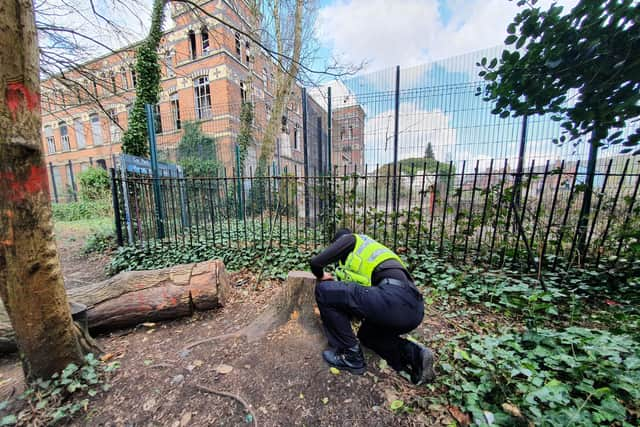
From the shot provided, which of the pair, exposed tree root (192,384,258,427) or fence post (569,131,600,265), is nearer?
exposed tree root (192,384,258,427)

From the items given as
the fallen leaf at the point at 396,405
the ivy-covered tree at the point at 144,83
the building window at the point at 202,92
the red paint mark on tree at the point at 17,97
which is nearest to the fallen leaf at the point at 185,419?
the fallen leaf at the point at 396,405

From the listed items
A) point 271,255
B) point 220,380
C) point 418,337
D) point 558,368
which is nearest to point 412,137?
point 271,255

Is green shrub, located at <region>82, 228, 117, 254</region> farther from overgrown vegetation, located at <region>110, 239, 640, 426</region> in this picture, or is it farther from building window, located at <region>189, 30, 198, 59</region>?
building window, located at <region>189, 30, 198, 59</region>

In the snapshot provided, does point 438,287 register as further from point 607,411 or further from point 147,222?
point 147,222

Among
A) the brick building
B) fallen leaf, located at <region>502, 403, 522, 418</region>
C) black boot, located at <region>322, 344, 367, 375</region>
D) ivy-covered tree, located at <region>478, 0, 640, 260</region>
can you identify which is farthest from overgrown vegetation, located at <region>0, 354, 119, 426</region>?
the brick building

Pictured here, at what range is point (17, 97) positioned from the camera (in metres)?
1.52

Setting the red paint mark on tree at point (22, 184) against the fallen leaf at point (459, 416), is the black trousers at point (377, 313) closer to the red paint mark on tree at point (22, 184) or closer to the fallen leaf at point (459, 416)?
the fallen leaf at point (459, 416)

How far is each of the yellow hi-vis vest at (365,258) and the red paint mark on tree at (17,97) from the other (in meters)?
2.53

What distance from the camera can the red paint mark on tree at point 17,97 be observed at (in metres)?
1.49

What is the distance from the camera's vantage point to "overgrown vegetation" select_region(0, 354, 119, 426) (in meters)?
1.59

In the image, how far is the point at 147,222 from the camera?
4.96 m

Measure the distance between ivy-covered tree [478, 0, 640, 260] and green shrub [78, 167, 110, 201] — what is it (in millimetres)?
15971

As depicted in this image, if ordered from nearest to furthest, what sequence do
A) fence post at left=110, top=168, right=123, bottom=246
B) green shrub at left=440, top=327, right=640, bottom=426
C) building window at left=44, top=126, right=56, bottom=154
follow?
green shrub at left=440, top=327, right=640, bottom=426 → fence post at left=110, top=168, right=123, bottom=246 → building window at left=44, top=126, right=56, bottom=154

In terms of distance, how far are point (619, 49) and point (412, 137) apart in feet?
10.8
